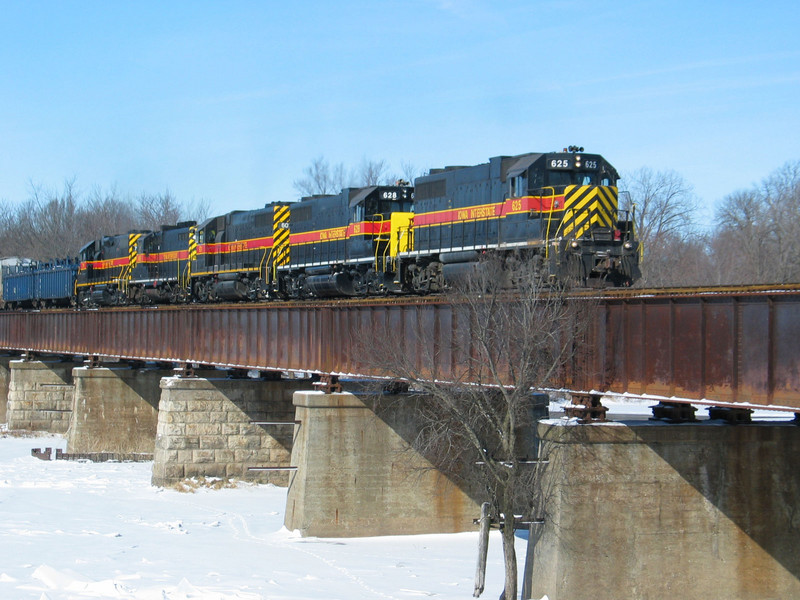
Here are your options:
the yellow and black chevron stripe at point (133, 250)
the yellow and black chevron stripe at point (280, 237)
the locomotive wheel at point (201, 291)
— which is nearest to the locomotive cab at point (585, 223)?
the yellow and black chevron stripe at point (280, 237)

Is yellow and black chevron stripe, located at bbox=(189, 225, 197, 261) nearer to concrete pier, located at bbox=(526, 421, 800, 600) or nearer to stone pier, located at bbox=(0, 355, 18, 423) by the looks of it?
stone pier, located at bbox=(0, 355, 18, 423)

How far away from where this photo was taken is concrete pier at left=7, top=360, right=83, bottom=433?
45.3 meters

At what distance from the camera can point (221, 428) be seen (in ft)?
101

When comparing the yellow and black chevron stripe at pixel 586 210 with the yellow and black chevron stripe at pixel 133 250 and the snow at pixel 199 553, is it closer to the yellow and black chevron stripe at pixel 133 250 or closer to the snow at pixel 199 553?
the snow at pixel 199 553

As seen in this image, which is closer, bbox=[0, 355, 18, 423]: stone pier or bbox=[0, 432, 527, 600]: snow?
bbox=[0, 432, 527, 600]: snow

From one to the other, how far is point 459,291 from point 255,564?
6763 mm

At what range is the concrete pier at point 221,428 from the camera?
100 feet

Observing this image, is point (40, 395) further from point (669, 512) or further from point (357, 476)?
point (669, 512)

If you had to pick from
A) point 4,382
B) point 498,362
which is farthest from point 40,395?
point 498,362

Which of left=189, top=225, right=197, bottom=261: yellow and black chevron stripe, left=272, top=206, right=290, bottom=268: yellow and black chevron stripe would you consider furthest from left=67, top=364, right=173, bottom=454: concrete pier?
left=272, top=206, right=290, bottom=268: yellow and black chevron stripe

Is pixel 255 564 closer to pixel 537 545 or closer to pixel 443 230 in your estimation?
pixel 537 545

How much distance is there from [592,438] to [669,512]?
1786 mm

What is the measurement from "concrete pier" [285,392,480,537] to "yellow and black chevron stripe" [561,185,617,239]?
18.7 ft

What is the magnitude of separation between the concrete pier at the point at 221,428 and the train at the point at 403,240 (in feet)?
13.2
